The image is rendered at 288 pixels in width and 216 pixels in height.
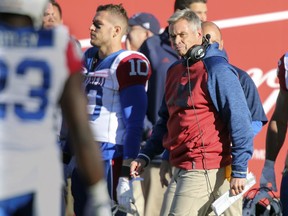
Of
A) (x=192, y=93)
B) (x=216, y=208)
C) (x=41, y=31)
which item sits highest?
(x=41, y=31)

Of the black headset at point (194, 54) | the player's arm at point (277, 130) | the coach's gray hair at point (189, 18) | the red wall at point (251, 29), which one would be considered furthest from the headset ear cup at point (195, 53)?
the red wall at point (251, 29)

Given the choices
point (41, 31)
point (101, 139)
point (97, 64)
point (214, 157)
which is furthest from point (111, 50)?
point (41, 31)

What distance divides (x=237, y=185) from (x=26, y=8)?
266 centimetres

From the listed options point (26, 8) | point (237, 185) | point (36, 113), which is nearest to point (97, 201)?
point (36, 113)

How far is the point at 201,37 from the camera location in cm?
669

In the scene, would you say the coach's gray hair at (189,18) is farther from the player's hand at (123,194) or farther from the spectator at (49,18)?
the spectator at (49,18)

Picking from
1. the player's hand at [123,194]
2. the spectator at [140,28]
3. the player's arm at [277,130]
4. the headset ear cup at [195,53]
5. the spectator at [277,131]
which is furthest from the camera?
the spectator at [140,28]

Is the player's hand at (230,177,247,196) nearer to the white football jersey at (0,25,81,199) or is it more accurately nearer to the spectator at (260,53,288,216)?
the spectator at (260,53,288,216)

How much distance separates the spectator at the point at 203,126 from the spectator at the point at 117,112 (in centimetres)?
40

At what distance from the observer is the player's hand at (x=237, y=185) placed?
6.30m

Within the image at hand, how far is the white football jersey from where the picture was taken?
153 inches

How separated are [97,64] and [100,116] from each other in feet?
1.20

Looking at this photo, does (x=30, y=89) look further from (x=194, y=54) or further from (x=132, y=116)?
(x=132, y=116)

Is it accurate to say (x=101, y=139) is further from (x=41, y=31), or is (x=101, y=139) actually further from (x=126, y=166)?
(x=41, y=31)
